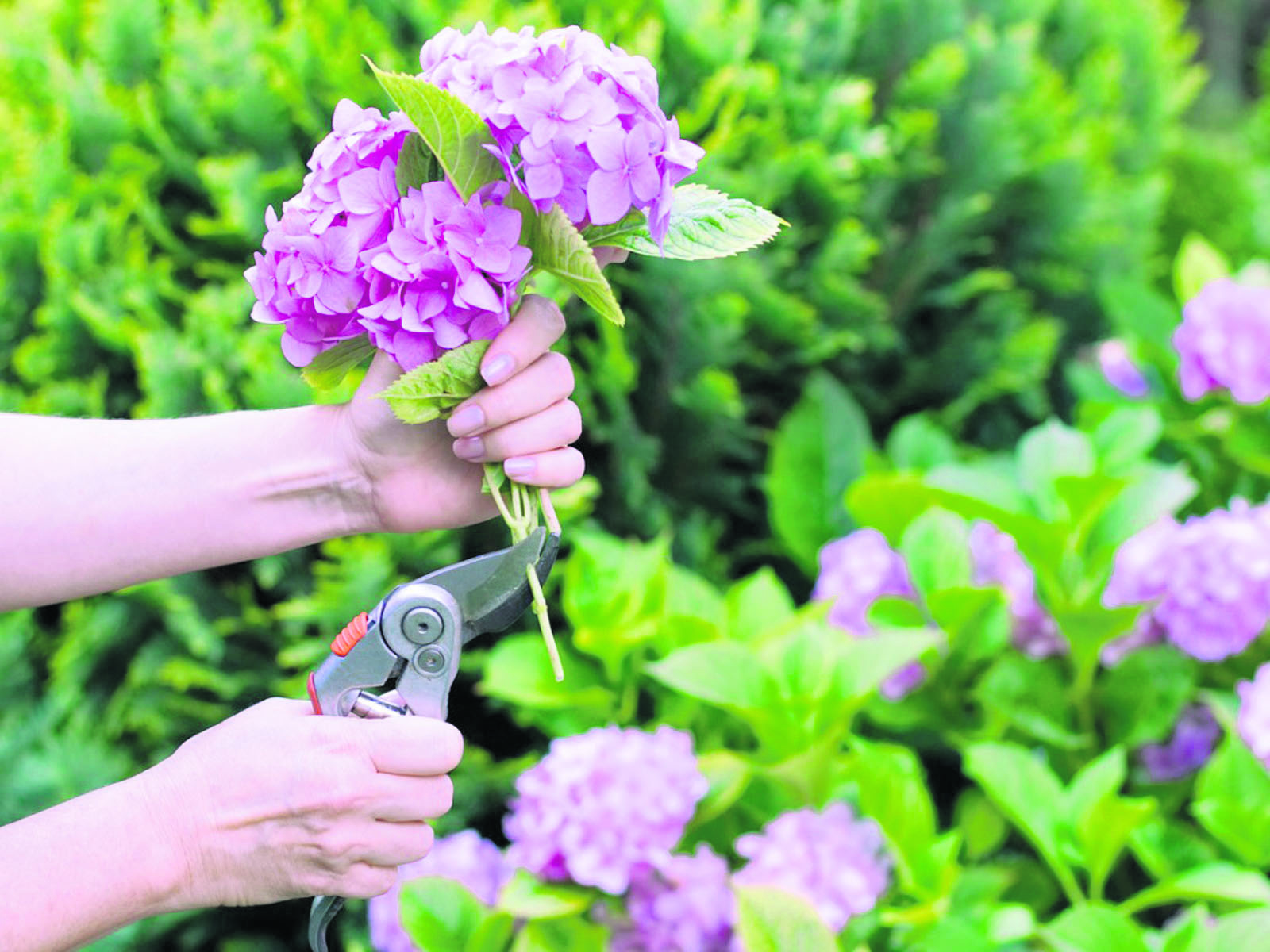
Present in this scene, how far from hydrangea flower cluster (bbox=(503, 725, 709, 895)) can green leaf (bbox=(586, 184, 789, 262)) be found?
0.81 meters

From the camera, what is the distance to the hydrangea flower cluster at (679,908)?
5.29 feet

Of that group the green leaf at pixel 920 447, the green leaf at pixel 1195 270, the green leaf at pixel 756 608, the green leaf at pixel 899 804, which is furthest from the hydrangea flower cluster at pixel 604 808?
the green leaf at pixel 1195 270

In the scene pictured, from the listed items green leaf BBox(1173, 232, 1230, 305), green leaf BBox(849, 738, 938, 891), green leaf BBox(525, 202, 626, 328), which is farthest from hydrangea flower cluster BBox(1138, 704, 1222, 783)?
green leaf BBox(525, 202, 626, 328)

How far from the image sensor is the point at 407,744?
1080mm

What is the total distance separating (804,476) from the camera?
247cm

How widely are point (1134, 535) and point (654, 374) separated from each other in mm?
926

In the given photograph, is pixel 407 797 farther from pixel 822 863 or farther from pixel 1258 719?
pixel 1258 719

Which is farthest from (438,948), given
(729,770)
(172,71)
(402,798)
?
(172,71)

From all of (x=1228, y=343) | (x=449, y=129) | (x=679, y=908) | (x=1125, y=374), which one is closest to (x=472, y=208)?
(x=449, y=129)

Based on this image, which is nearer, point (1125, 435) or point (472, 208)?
point (472, 208)

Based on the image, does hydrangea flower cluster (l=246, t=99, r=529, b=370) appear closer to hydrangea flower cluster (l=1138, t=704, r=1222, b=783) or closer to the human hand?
the human hand

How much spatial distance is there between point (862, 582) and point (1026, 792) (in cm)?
48

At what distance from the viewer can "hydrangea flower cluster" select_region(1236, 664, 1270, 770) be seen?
66.4 inches

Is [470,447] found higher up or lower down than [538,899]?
higher up
